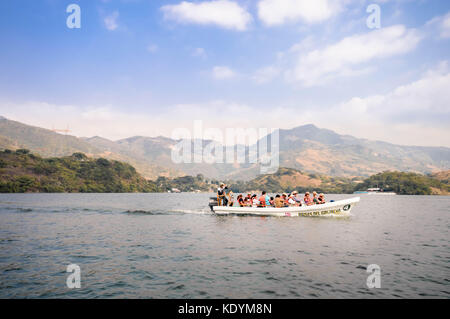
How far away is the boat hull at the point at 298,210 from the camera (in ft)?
123

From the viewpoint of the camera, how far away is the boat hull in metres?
37.5

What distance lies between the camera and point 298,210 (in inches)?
1485

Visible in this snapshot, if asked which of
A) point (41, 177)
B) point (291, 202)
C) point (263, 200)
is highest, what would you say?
point (41, 177)

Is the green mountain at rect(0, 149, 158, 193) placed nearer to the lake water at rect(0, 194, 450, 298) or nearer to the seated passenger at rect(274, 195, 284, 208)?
the lake water at rect(0, 194, 450, 298)

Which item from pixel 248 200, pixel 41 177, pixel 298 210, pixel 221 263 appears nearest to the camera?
pixel 221 263

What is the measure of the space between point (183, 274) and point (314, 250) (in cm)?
986

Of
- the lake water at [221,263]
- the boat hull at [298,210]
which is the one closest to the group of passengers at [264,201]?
the boat hull at [298,210]

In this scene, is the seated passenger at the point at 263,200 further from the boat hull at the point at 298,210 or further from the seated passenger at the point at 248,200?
the seated passenger at the point at 248,200

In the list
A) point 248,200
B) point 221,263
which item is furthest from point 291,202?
point 221,263

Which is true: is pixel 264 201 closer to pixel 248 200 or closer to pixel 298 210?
pixel 248 200

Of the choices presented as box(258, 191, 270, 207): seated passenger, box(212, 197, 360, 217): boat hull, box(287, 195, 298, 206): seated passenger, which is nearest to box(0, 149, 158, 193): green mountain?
box(212, 197, 360, 217): boat hull

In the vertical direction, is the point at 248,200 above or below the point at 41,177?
below

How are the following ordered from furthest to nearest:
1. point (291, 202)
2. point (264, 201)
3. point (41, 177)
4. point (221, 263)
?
point (41, 177) → point (291, 202) → point (264, 201) → point (221, 263)
